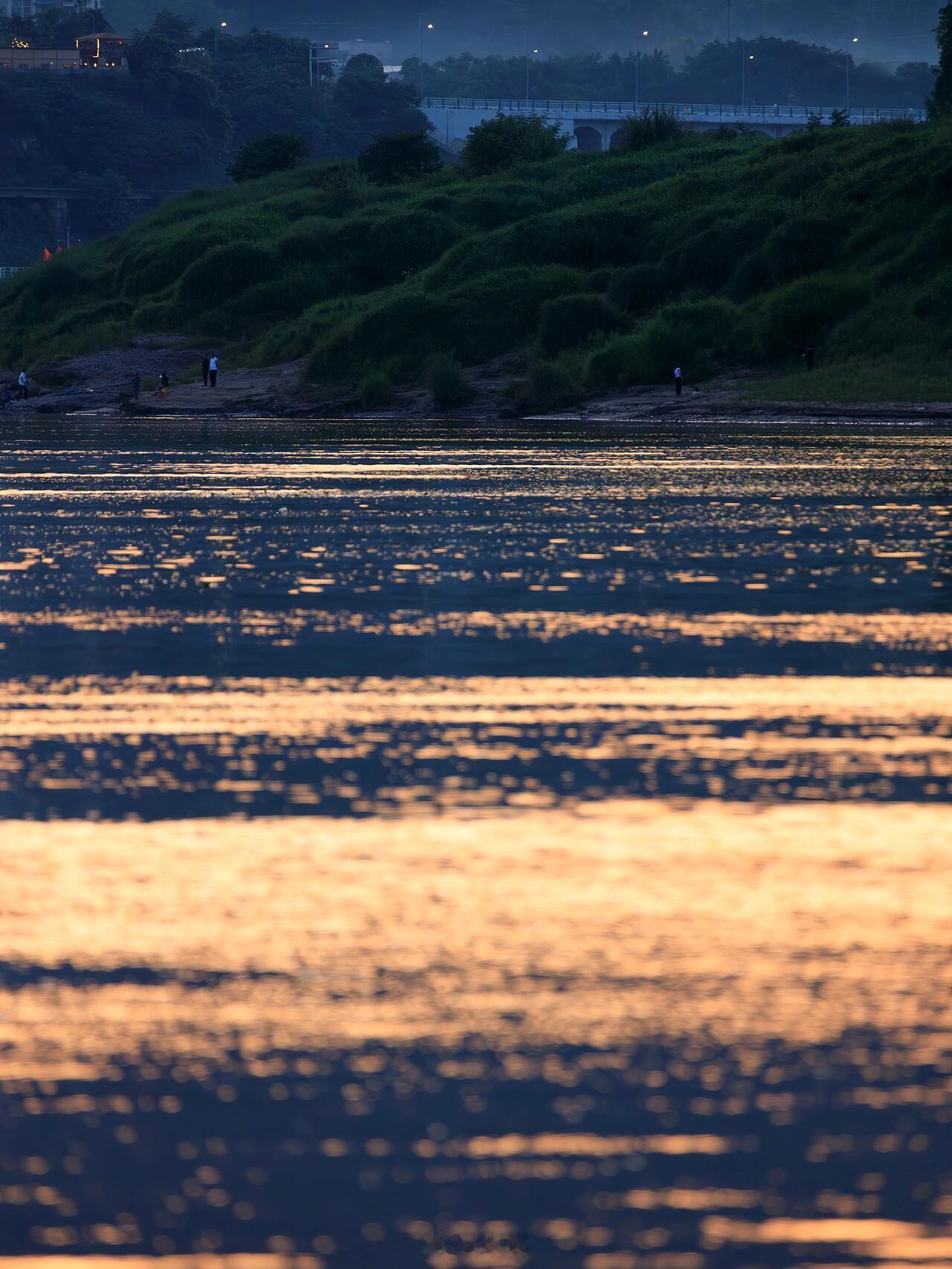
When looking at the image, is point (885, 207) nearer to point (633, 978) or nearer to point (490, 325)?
point (490, 325)

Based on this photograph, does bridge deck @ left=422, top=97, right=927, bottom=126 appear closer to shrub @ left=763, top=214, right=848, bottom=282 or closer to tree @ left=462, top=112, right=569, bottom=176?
tree @ left=462, top=112, right=569, bottom=176

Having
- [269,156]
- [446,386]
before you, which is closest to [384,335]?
[446,386]

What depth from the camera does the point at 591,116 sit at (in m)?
182

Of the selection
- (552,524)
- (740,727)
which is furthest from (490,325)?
(740,727)

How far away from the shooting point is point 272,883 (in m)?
6.83

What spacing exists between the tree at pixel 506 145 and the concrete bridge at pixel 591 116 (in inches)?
2877

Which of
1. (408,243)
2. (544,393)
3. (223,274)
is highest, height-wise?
(408,243)

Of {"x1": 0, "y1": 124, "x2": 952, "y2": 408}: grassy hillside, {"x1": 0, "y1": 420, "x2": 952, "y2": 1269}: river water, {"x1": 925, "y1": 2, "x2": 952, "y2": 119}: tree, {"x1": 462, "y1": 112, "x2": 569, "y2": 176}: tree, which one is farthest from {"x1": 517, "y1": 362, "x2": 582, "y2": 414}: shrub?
{"x1": 0, "y1": 420, "x2": 952, "y2": 1269}: river water

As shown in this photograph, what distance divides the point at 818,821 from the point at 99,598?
28.7 ft

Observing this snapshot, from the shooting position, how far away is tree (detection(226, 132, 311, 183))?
120 metres

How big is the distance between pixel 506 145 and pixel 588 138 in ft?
297

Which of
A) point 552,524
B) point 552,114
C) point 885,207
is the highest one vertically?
point 552,114

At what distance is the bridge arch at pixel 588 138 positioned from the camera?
185125mm

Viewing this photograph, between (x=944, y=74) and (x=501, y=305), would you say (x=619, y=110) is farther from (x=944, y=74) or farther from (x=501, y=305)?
(x=501, y=305)
